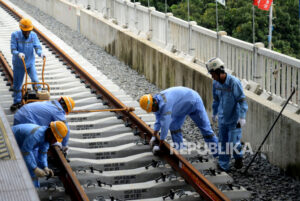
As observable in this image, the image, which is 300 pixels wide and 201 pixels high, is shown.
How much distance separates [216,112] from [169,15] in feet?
21.9

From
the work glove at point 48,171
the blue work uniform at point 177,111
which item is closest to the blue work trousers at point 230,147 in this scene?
the blue work uniform at point 177,111

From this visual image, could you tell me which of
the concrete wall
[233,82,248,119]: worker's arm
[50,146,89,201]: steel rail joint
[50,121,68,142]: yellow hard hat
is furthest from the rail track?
the concrete wall

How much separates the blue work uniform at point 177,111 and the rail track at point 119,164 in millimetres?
358

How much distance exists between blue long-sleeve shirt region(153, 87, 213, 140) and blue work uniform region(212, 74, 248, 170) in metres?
0.33

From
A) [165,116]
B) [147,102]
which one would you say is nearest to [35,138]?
[147,102]

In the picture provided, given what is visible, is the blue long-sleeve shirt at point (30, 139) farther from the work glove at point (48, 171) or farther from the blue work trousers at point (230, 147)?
the blue work trousers at point (230, 147)

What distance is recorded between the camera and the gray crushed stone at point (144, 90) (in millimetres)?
8883

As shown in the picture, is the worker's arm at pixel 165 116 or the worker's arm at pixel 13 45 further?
the worker's arm at pixel 13 45

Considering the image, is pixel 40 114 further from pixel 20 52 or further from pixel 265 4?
pixel 265 4

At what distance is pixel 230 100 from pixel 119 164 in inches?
82.8

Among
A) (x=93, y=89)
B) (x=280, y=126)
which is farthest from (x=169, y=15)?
(x=280, y=126)

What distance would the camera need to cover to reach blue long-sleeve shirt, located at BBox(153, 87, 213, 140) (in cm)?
907

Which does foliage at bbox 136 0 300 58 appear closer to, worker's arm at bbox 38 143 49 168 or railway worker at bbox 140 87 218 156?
railway worker at bbox 140 87 218 156

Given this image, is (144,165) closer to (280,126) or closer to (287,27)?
(280,126)
